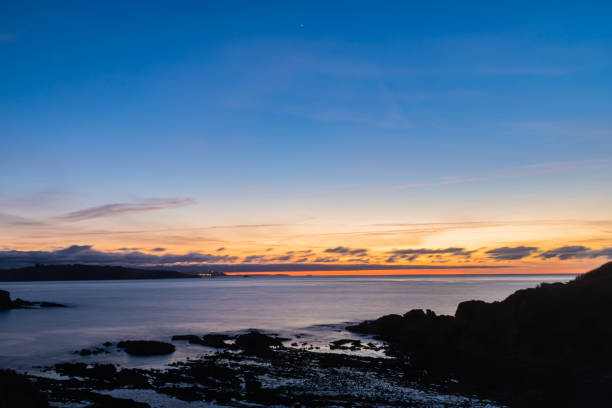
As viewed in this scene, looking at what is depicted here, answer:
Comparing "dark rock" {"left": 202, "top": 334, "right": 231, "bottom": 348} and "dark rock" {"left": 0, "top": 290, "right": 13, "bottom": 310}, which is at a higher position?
"dark rock" {"left": 202, "top": 334, "right": 231, "bottom": 348}

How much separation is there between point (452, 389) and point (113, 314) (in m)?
84.6

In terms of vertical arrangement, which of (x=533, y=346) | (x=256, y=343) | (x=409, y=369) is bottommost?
(x=256, y=343)

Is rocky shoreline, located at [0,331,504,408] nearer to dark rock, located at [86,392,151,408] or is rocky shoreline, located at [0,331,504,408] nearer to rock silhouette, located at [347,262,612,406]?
dark rock, located at [86,392,151,408]

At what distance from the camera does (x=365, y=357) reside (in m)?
41.7

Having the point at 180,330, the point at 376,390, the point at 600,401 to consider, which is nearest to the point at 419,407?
the point at 376,390

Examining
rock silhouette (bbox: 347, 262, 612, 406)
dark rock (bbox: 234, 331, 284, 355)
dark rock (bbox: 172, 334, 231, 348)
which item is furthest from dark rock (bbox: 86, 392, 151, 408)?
rock silhouette (bbox: 347, 262, 612, 406)

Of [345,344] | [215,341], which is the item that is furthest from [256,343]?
[345,344]

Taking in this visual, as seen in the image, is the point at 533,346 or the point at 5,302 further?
the point at 5,302

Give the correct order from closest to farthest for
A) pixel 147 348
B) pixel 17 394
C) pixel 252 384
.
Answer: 1. pixel 17 394
2. pixel 252 384
3. pixel 147 348

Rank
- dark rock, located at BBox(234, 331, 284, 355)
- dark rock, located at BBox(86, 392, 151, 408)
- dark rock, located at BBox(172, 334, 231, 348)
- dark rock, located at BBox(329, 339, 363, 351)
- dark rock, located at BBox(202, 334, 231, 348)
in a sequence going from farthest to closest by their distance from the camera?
1. dark rock, located at BBox(172, 334, 231, 348)
2. dark rock, located at BBox(202, 334, 231, 348)
3. dark rock, located at BBox(329, 339, 363, 351)
4. dark rock, located at BBox(234, 331, 284, 355)
5. dark rock, located at BBox(86, 392, 151, 408)

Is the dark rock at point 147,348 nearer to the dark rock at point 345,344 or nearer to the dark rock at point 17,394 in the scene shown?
the dark rock at point 345,344

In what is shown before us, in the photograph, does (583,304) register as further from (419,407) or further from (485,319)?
(419,407)

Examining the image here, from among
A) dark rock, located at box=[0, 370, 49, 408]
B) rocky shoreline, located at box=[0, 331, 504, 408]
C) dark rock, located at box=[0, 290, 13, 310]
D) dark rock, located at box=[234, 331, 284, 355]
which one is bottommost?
dark rock, located at box=[0, 290, 13, 310]

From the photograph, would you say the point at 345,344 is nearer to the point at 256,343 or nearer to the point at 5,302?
the point at 256,343
